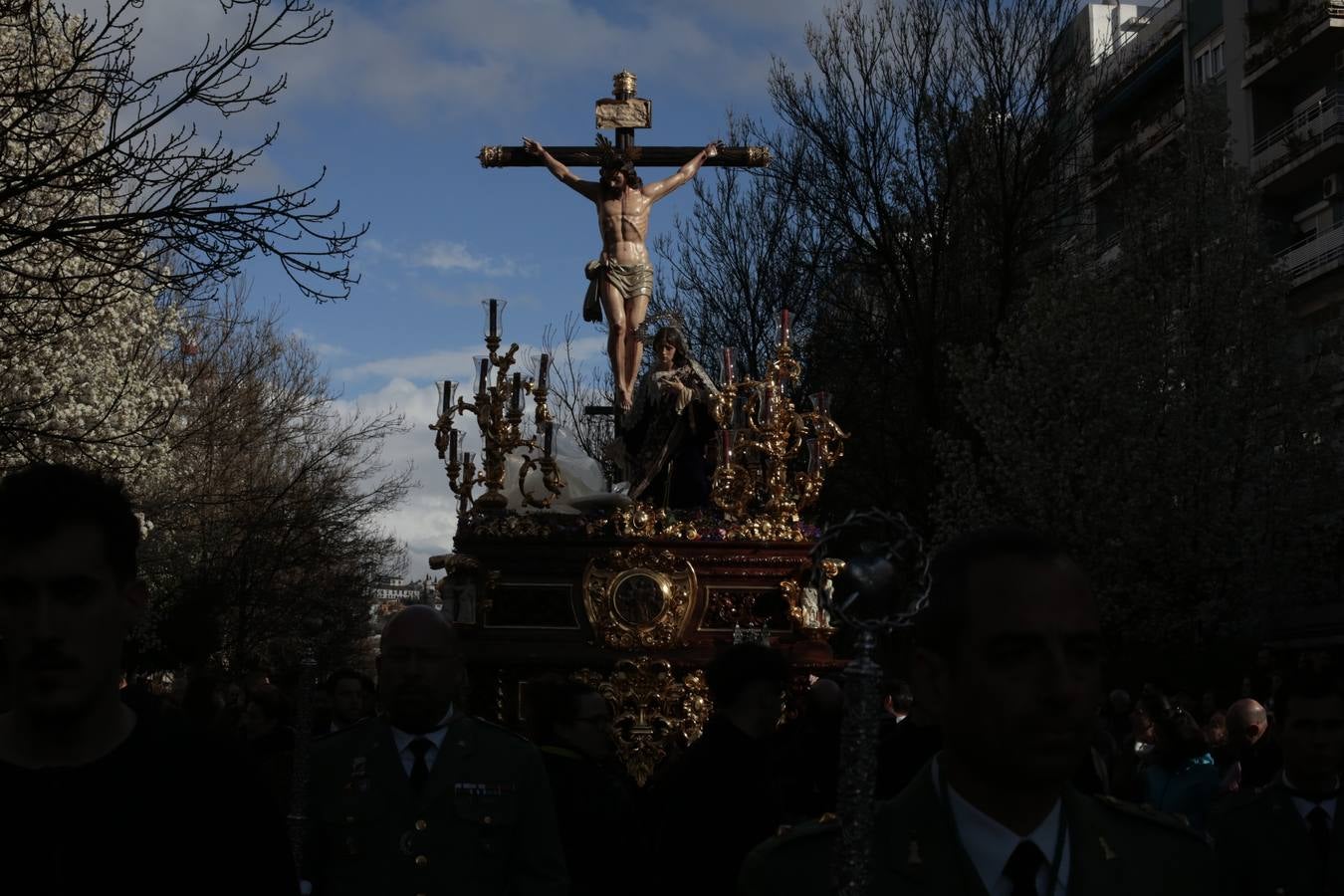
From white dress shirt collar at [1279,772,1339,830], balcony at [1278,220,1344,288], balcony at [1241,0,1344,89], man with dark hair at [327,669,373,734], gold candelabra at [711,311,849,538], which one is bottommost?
white dress shirt collar at [1279,772,1339,830]

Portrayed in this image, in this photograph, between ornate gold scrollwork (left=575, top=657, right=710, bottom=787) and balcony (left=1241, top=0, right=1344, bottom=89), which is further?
balcony (left=1241, top=0, right=1344, bottom=89)

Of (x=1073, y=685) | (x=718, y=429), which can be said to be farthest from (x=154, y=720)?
(x=718, y=429)

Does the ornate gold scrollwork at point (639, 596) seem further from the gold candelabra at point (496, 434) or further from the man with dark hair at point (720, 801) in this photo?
the man with dark hair at point (720, 801)

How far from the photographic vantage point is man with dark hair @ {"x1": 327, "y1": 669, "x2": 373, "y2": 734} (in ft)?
32.6

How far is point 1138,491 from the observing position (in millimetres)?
29375

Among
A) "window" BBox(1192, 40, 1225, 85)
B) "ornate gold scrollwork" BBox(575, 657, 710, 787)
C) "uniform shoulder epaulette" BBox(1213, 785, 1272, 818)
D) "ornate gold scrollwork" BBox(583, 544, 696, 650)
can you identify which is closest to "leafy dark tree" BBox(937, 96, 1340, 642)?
"window" BBox(1192, 40, 1225, 85)

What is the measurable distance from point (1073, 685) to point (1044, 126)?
30.9 metres

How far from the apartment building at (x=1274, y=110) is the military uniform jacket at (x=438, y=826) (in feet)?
98.2

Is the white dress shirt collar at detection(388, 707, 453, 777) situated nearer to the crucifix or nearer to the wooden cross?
the crucifix

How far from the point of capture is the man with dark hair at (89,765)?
2770 millimetres

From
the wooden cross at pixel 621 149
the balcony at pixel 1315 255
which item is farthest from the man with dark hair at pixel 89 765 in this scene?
the balcony at pixel 1315 255

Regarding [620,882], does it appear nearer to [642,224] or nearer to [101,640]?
[101,640]

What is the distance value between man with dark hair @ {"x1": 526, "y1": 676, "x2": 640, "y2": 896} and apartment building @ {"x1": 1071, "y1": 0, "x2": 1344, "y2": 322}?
2874 cm

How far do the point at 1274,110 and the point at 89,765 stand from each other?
133ft
